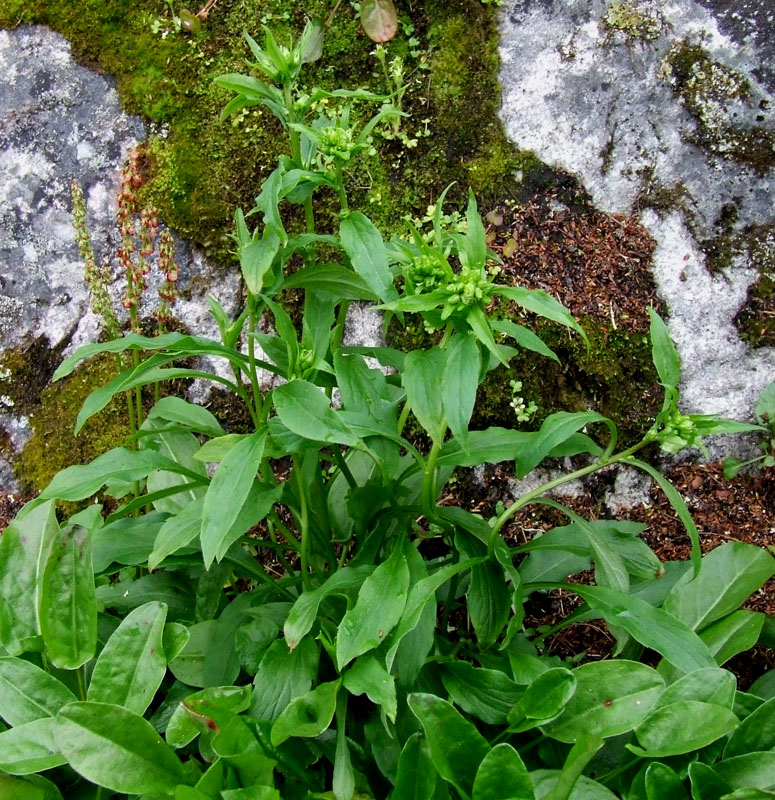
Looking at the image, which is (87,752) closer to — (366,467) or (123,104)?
(366,467)

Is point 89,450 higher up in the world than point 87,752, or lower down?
higher up

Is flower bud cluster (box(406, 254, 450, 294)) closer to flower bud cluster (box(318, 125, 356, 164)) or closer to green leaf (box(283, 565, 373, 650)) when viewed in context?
flower bud cluster (box(318, 125, 356, 164))

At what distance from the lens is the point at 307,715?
1581 mm

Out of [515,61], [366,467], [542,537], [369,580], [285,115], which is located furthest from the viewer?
[515,61]

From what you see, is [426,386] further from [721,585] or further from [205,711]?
[721,585]

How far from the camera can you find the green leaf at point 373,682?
148 cm

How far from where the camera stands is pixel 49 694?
1.64 m

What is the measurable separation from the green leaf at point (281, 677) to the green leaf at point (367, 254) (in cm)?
80

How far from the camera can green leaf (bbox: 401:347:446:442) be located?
1.45m

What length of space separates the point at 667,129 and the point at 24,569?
2.34 m

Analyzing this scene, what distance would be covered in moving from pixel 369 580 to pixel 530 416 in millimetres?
1049

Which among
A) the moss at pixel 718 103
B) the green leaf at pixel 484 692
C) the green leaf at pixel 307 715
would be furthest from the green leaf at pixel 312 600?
the moss at pixel 718 103

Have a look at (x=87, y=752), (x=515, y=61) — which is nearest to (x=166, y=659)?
(x=87, y=752)

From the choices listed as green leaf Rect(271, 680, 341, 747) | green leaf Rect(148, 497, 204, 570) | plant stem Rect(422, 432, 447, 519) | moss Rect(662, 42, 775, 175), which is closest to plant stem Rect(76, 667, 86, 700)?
green leaf Rect(148, 497, 204, 570)
